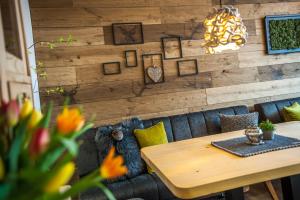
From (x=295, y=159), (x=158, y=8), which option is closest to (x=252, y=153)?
(x=295, y=159)

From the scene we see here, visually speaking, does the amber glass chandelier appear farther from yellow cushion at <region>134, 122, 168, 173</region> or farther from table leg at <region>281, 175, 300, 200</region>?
yellow cushion at <region>134, 122, 168, 173</region>

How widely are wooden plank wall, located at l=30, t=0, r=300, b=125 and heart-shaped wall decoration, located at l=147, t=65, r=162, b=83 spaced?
0.28ft

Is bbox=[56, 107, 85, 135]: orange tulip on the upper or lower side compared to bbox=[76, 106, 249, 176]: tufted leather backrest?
upper

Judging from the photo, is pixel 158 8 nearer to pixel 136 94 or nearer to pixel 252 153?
pixel 136 94

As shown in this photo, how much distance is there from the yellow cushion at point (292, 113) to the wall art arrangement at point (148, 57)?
1111mm

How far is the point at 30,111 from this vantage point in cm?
73

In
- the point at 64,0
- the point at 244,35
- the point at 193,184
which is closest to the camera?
the point at 193,184

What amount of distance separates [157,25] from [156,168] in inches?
81.7

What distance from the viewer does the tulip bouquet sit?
1.92 feet

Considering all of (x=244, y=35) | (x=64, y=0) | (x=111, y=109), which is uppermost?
(x=64, y=0)

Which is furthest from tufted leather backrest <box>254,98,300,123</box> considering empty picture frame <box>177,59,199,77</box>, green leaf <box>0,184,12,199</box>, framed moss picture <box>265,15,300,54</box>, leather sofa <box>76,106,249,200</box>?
green leaf <box>0,184,12,199</box>

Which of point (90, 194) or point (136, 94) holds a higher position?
point (136, 94)

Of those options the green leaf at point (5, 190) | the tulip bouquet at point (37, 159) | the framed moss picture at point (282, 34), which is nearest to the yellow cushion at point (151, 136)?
the framed moss picture at point (282, 34)

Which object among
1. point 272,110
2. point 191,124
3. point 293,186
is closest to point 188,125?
point 191,124
